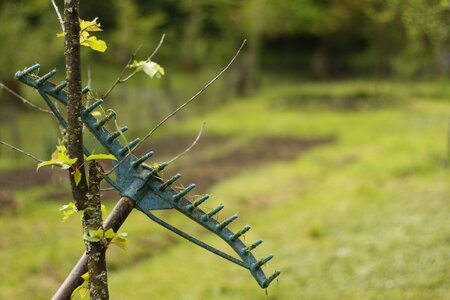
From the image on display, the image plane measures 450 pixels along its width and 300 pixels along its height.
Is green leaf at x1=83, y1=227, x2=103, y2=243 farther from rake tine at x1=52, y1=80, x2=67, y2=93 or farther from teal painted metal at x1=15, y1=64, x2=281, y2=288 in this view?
rake tine at x1=52, y1=80, x2=67, y2=93

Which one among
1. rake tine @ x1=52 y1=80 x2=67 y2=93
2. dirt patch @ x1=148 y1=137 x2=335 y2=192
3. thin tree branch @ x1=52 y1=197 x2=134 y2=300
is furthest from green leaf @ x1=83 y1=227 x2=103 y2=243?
dirt patch @ x1=148 y1=137 x2=335 y2=192

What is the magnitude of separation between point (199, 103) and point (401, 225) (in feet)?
55.6

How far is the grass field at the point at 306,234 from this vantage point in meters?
7.61

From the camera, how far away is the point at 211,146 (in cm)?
1817

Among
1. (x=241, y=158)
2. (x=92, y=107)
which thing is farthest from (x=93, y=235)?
(x=241, y=158)

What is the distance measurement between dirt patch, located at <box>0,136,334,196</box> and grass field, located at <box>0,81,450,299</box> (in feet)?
1.00

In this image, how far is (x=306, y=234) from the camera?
9570mm

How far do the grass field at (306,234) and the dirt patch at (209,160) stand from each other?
1.00 feet

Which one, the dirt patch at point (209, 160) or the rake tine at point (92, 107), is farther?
the dirt patch at point (209, 160)

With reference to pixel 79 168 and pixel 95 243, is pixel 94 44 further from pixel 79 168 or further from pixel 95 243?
pixel 95 243

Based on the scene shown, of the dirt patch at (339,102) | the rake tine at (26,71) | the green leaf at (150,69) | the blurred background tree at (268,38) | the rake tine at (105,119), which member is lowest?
the rake tine at (105,119)

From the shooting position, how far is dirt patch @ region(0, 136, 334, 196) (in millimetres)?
13422

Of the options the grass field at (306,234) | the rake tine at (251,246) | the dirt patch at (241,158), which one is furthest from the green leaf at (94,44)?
the dirt patch at (241,158)

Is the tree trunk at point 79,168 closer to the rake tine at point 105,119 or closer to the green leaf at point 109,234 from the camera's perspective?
the green leaf at point 109,234
